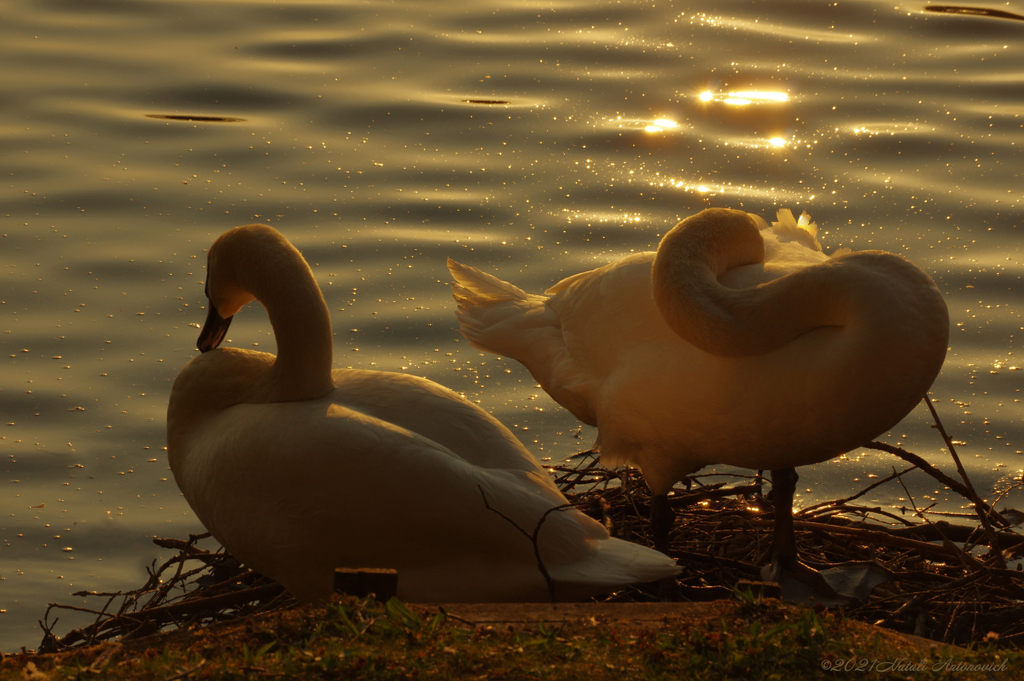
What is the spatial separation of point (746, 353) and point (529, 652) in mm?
2137

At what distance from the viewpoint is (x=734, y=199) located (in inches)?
452

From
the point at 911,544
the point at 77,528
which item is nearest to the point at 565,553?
the point at 911,544

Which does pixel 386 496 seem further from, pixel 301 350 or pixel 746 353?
pixel 746 353

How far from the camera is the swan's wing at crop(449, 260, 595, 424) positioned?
677 cm

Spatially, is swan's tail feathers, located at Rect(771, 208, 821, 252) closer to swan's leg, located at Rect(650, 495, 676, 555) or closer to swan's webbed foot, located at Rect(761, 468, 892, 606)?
swan's webbed foot, located at Rect(761, 468, 892, 606)

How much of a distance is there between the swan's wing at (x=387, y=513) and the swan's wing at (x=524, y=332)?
1609 millimetres

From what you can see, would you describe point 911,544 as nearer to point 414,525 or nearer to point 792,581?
point 792,581

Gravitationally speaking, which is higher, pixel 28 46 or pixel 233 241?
pixel 28 46

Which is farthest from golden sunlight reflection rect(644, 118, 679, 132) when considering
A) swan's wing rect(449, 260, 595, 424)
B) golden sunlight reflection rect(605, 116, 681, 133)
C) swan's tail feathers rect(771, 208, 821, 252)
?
swan's tail feathers rect(771, 208, 821, 252)

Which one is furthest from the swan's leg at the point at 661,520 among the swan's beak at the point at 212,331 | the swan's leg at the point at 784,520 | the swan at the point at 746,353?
the swan's beak at the point at 212,331

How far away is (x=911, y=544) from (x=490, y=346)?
8.18ft

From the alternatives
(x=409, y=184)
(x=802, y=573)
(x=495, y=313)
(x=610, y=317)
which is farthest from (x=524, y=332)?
(x=409, y=184)

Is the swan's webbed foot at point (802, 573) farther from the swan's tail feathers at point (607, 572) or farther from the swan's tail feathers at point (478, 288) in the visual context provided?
the swan's tail feathers at point (478, 288)

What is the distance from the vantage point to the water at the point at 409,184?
8758 mm
